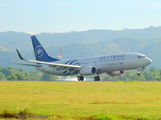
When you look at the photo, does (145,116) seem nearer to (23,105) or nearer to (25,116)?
(25,116)

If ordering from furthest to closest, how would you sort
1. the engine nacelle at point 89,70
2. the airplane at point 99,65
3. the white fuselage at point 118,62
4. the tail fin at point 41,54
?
the tail fin at point 41,54
the engine nacelle at point 89,70
the airplane at point 99,65
the white fuselage at point 118,62

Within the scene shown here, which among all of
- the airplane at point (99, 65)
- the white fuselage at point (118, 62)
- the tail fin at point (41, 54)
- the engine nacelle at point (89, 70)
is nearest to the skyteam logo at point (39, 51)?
the tail fin at point (41, 54)

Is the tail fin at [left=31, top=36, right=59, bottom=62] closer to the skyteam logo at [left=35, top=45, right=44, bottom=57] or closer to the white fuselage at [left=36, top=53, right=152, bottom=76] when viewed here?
the skyteam logo at [left=35, top=45, right=44, bottom=57]

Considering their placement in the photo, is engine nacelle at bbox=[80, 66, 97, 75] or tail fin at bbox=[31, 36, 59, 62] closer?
engine nacelle at bbox=[80, 66, 97, 75]

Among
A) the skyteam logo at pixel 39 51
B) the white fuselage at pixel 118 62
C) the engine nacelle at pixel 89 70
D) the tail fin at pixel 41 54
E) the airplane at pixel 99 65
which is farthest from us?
the skyteam logo at pixel 39 51

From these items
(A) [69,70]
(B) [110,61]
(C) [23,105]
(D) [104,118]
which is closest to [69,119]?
(D) [104,118]

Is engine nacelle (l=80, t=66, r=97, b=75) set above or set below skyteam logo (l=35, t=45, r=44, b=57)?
below

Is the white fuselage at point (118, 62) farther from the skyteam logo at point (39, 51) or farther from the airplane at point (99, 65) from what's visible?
the skyteam logo at point (39, 51)

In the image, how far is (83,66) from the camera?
83250 millimetres

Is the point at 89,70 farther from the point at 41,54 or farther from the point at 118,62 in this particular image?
the point at 41,54

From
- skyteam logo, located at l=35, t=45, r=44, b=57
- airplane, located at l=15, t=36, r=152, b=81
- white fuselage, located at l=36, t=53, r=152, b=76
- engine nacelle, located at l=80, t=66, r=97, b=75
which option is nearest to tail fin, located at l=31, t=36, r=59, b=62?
skyteam logo, located at l=35, t=45, r=44, b=57

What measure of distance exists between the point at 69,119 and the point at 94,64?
55805 mm

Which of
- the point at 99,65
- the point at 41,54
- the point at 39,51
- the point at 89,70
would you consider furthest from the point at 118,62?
the point at 39,51

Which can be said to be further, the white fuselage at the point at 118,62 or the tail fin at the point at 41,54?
the tail fin at the point at 41,54
